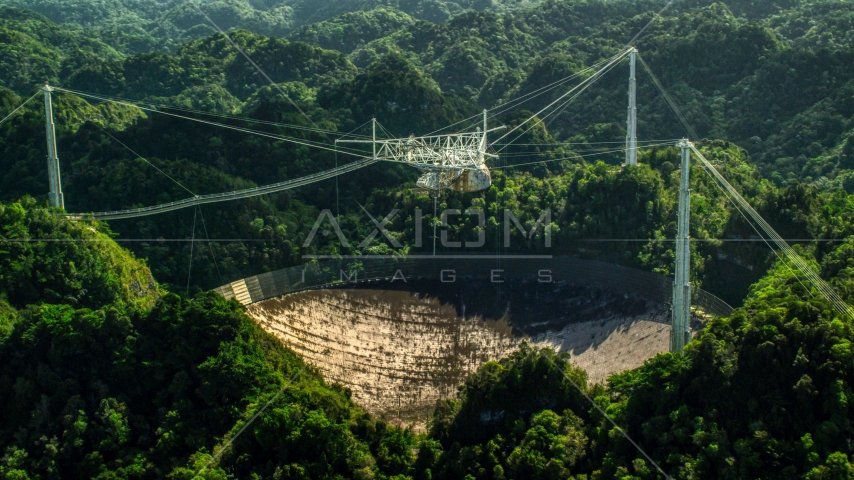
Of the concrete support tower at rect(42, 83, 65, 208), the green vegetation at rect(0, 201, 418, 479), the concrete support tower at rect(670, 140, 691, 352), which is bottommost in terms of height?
the green vegetation at rect(0, 201, 418, 479)

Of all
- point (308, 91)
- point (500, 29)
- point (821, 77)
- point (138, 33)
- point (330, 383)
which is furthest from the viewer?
point (138, 33)

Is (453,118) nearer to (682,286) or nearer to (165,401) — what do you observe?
(682,286)

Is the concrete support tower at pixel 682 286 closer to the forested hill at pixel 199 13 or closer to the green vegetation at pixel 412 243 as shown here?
the green vegetation at pixel 412 243

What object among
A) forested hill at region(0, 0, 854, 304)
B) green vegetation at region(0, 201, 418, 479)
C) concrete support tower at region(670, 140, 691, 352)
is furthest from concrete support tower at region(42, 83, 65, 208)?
concrete support tower at region(670, 140, 691, 352)

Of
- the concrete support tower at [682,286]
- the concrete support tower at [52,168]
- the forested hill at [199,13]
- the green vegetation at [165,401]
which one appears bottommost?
the green vegetation at [165,401]

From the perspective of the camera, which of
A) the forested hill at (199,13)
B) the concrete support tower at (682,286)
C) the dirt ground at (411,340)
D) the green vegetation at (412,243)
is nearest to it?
the green vegetation at (412,243)

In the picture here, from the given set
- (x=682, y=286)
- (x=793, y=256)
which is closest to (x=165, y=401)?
(x=682, y=286)

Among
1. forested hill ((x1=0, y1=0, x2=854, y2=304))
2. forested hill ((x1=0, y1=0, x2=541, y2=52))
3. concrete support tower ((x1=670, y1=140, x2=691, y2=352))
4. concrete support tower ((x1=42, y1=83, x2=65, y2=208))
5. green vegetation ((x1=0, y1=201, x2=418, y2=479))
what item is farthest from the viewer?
forested hill ((x1=0, y1=0, x2=541, y2=52))

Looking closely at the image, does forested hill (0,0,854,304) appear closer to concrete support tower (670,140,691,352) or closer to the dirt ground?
the dirt ground

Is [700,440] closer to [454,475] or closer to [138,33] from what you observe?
[454,475]

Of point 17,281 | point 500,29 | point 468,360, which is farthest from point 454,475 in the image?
point 500,29

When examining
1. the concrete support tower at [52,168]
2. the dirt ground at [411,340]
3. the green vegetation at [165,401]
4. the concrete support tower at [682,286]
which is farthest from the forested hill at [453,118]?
the green vegetation at [165,401]
